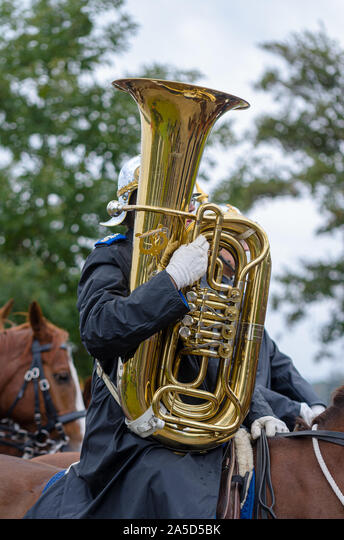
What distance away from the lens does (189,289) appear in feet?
9.30

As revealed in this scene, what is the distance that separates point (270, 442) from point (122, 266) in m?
1.00

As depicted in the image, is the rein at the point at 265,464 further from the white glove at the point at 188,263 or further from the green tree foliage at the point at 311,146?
the green tree foliage at the point at 311,146

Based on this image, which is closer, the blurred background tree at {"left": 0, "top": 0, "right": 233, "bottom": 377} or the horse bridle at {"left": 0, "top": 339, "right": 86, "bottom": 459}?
the horse bridle at {"left": 0, "top": 339, "right": 86, "bottom": 459}

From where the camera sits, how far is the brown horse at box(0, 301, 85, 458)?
16.5 feet

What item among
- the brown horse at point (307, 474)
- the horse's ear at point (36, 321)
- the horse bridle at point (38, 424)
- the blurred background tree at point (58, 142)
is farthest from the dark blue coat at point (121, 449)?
the blurred background tree at point (58, 142)

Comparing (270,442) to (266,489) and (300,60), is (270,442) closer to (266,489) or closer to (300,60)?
(266,489)

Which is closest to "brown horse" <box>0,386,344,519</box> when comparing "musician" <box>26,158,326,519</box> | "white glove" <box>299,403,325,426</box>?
"musician" <box>26,158,326,519</box>

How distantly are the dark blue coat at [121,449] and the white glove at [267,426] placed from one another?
7.9 inches

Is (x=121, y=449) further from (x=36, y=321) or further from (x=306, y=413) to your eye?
(x=36, y=321)

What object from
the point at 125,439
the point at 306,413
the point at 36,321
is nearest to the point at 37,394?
the point at 36,321

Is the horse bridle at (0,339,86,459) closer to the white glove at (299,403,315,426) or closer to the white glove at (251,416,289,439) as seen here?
the white glove at (299,403,315,426)

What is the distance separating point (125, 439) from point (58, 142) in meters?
8.47

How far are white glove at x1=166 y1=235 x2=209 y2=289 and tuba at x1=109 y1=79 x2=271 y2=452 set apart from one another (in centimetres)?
6

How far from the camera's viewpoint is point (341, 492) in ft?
8.62
